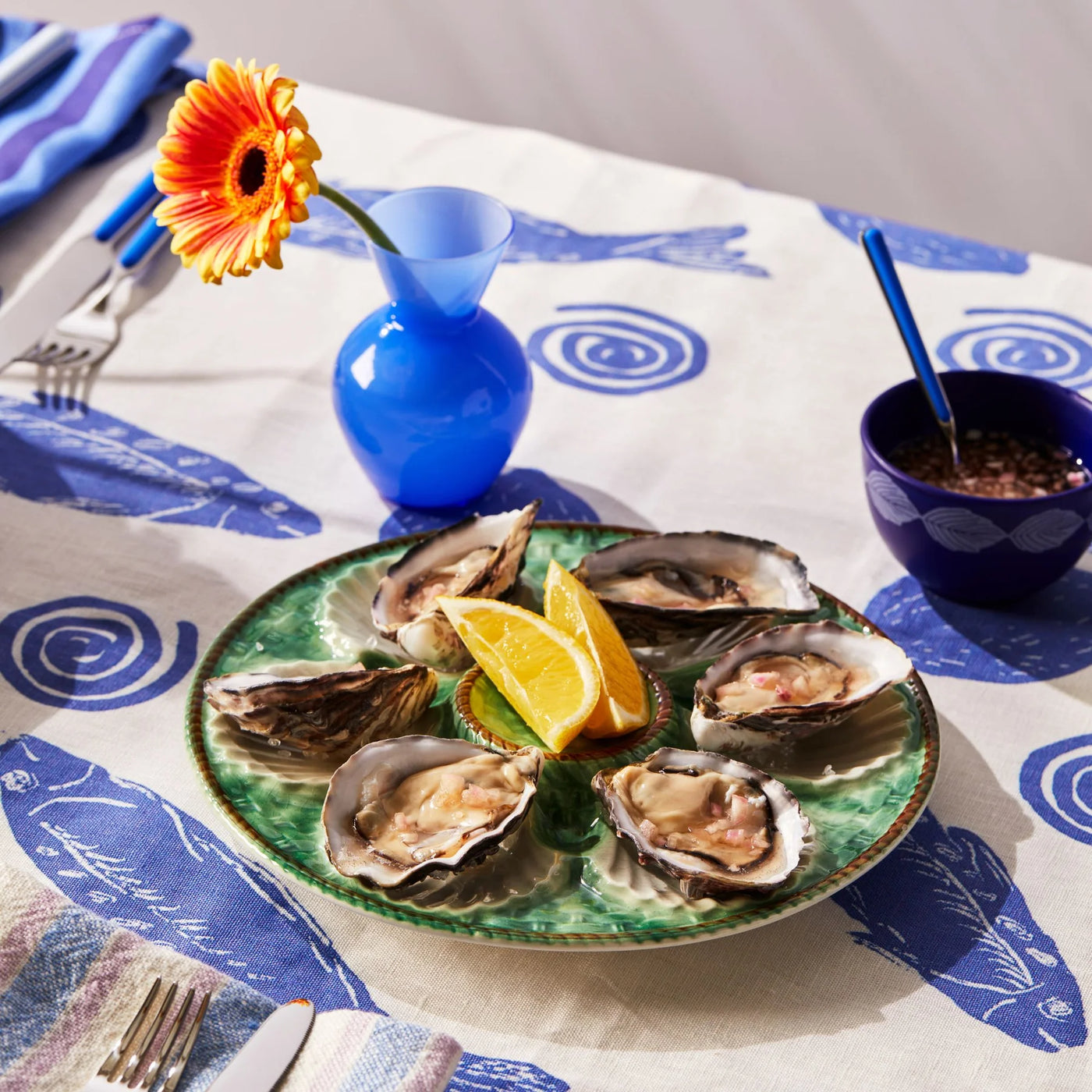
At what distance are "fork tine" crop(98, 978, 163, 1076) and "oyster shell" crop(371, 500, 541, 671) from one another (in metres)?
0.35

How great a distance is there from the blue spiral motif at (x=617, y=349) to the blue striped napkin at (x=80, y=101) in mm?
743

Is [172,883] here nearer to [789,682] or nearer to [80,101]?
[789,682]

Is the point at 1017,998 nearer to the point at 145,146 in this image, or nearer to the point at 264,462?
the point at 264,462

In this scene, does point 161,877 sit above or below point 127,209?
below

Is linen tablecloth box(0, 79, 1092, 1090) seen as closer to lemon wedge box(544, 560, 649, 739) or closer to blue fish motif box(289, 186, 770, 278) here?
blue fish motif box(289, 186, 770, 278)

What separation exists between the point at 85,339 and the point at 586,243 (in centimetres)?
66

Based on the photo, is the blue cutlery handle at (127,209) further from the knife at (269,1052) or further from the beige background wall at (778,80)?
the beige background wall at (778,80)

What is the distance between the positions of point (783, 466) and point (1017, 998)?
2.16 ft

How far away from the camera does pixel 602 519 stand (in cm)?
130

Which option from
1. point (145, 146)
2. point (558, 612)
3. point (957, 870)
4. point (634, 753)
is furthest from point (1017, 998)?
point (145, 146)

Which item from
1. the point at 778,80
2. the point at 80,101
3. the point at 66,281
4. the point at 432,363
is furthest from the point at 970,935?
the point at 778,80

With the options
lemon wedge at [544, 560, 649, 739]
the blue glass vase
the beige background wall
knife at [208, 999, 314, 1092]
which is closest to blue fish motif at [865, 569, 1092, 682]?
lemon wedge at [544, 560, 649, 739]

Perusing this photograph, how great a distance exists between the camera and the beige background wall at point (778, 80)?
3.00 meters

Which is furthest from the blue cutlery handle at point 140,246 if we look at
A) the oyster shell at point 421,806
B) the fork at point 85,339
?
the oyster shell at point 421,806
